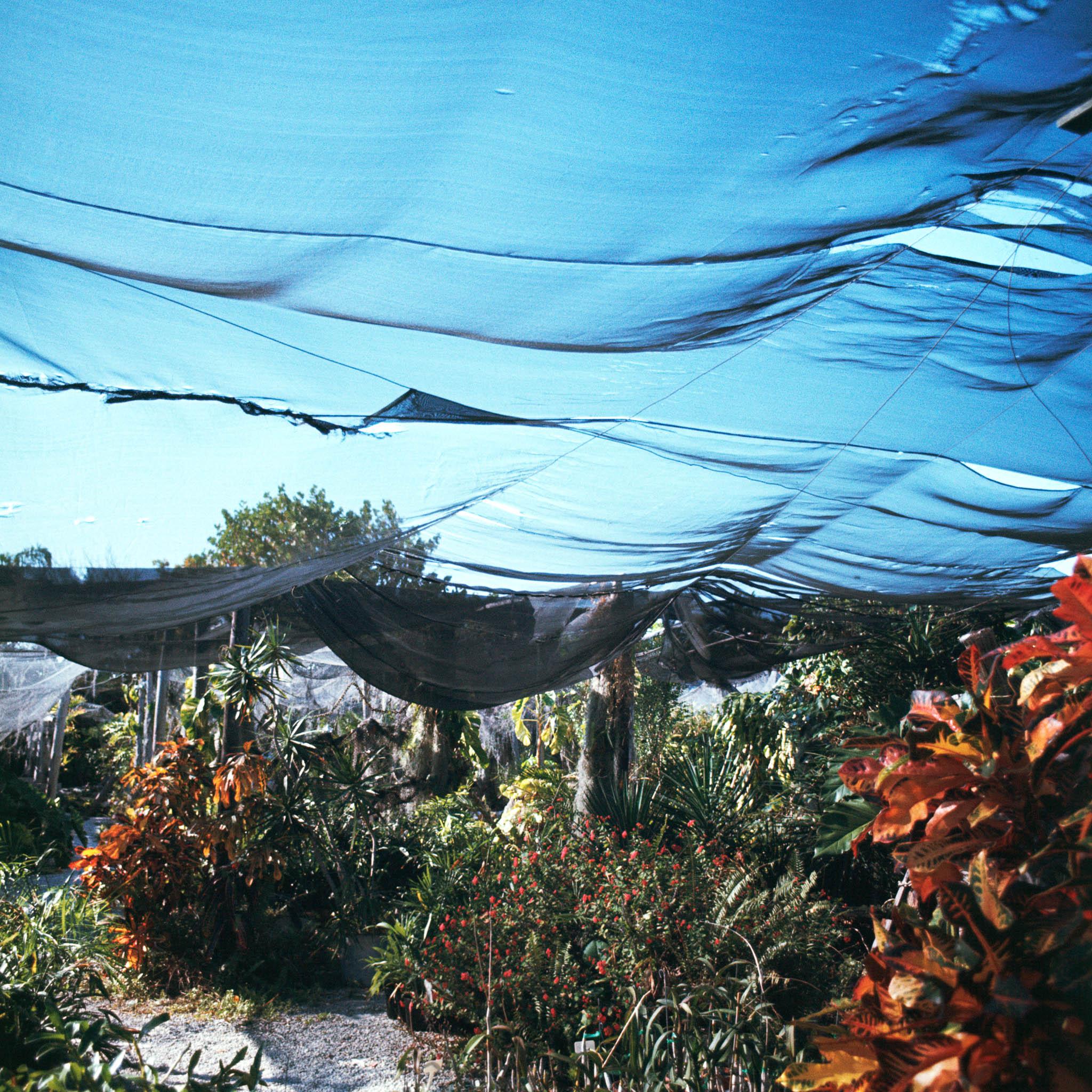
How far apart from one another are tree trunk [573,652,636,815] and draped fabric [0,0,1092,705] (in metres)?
3.75

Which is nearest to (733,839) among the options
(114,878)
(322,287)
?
(114,878)

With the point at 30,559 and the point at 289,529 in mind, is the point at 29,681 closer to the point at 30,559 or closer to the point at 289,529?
the point at 30,559

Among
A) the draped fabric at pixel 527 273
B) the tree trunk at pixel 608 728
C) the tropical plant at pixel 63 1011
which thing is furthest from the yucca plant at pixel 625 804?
the draped fabric at pixel 527 273

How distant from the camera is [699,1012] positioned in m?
3.37

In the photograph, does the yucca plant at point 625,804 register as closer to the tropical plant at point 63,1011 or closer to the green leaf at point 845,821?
the tropical plant at point 63,1011

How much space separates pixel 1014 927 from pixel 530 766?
25.2 feet

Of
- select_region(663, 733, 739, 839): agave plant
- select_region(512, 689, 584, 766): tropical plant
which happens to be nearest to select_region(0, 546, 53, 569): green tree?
select_region(663, 733, 739, 839): agave plant

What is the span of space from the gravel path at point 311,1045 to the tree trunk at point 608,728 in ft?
7.00

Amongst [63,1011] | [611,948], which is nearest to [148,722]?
[63,1011]

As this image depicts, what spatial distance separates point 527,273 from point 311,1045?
195 inches

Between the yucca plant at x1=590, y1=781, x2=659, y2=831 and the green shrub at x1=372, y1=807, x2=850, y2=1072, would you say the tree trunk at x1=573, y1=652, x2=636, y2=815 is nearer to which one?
the yucca plant at x1=590, y1=781, x2=659, y2=831

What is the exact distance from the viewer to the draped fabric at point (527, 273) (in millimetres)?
1151

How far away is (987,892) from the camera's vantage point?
1.29 meters

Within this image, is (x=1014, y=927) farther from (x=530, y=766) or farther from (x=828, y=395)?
(x=530, y=766)
